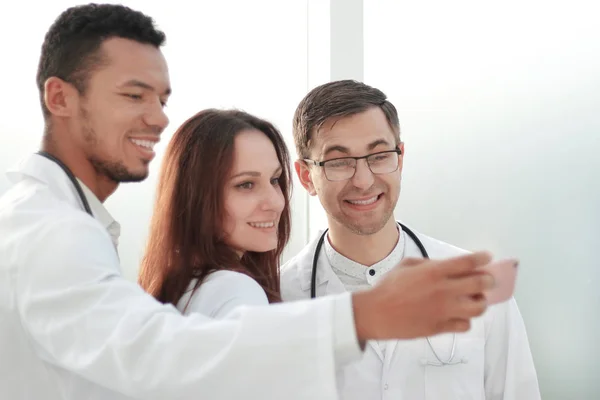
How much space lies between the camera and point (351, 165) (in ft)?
6.71

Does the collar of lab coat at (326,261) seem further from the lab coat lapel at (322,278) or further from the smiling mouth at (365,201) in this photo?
the smiling mouth at (365,201)

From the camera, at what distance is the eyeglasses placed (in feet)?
6.68

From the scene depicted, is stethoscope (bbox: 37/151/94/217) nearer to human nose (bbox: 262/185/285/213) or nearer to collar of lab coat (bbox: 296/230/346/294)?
human nose (bbox: 262/185/285/213)

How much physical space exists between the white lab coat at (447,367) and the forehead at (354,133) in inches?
14.4

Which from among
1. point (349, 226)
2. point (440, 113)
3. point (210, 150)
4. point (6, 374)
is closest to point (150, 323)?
point (6, 374)

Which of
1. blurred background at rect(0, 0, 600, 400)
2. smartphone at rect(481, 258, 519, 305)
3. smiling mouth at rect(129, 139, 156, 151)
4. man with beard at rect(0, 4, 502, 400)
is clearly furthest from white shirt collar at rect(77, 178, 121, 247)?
blurred background at rect(0, 0, 600, 400)

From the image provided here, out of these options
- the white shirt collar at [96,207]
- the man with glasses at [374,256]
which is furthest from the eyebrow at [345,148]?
the white shirt collar at [96,207]

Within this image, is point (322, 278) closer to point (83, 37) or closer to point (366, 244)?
point (366, 244)

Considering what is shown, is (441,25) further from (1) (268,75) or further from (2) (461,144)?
(1) (268,75)

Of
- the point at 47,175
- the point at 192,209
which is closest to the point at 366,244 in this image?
the point at 192,209

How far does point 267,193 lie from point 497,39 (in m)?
1.61

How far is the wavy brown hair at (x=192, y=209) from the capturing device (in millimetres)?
1457

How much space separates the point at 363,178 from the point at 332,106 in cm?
24

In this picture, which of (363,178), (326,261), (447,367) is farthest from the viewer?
(326,261)
